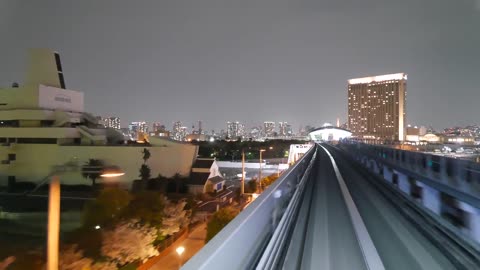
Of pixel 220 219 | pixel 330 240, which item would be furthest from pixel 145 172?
pixel 330 240

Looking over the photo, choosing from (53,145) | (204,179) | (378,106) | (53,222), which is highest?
(378,106)

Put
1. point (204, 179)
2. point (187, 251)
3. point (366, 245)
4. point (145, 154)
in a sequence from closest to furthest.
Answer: point (366, 245)
point (187, 251)
point (204, 179)
point (145, 154)

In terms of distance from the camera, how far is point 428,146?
2148 centimetres

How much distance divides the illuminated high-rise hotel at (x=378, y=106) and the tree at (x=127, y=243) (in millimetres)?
121316

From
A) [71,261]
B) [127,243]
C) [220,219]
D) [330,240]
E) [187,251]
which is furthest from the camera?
[220,219]

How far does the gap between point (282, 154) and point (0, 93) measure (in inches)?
2471

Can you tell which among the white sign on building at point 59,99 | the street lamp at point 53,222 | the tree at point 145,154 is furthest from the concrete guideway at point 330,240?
the white sign on building at point 59,99

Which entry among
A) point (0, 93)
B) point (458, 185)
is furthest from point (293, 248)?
point (0, 93)

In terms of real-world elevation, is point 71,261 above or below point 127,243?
above

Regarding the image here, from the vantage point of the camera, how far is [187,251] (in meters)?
17.6

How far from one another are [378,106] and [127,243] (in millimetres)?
148161

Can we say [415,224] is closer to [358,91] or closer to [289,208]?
[289,208]

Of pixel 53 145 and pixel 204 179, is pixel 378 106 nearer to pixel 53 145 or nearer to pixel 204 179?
pixel 204 179

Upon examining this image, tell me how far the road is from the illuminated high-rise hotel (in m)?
115
